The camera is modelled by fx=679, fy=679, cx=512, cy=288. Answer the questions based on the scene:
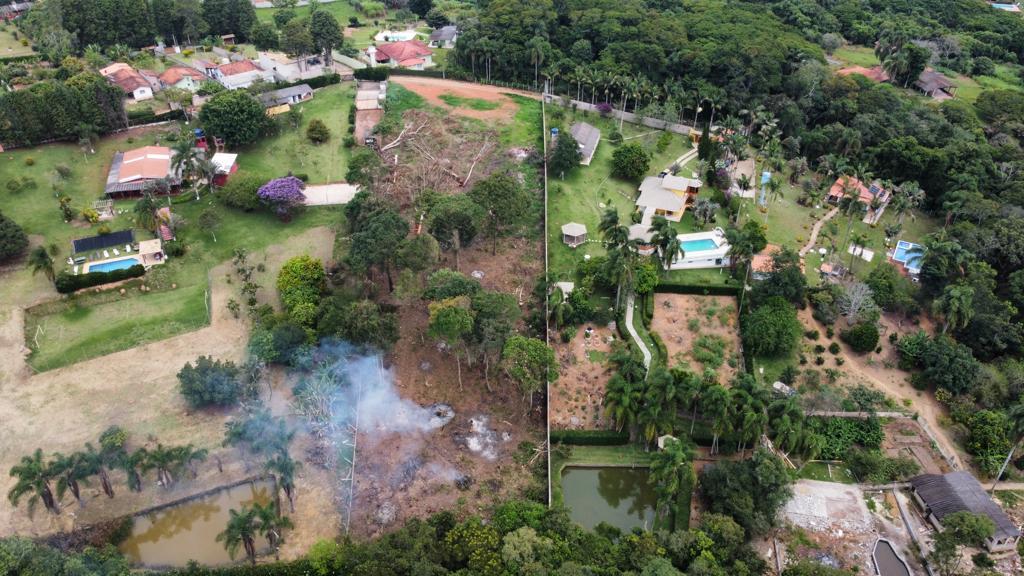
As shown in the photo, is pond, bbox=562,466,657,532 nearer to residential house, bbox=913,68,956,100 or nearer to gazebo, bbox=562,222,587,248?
gazebo, bbox=562,222,587,248

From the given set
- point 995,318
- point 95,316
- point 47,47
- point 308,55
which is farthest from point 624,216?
point 47,47

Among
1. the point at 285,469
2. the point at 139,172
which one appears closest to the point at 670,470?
the point at 285,469

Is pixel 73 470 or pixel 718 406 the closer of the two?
pixel 73 470

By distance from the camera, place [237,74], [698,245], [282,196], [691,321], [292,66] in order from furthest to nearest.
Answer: [292,66], [237,74], [282,196], [698,245], [691,321]

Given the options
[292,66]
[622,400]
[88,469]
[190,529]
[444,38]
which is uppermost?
[444,38]

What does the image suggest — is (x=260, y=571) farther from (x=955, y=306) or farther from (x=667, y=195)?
(x=955, y=306)

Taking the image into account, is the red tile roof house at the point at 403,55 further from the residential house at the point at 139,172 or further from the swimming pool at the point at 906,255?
the swimming pool at the point at 906,255

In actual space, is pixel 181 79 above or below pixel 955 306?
above
